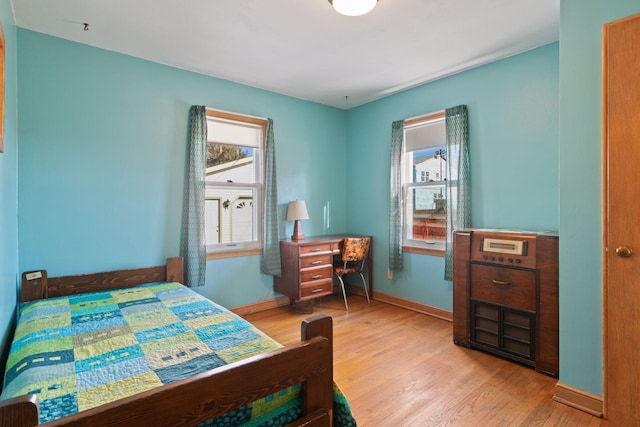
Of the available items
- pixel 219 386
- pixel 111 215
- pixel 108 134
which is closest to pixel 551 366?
pixel 219 386

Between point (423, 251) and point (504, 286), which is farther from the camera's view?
point (423, 251)

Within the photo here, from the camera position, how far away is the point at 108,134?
2.75 m

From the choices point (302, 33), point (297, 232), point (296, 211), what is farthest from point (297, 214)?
point (302, 33)

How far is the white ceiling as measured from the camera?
7.07 feet

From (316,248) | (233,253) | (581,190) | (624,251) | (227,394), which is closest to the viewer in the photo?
(227,394)

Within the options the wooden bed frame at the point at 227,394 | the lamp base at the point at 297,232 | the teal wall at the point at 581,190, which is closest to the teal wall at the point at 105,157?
the lamp base at the point at 297,232

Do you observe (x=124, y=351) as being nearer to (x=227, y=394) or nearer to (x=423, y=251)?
(x=227, y=394)

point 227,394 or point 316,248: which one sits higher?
point 316,248

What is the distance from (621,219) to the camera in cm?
169

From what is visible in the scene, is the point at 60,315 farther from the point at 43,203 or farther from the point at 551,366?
the point at 551,366

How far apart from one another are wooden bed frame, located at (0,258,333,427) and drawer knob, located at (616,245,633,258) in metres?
1.59

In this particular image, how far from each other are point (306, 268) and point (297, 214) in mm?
619

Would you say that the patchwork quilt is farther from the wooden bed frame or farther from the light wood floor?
the light wood floor

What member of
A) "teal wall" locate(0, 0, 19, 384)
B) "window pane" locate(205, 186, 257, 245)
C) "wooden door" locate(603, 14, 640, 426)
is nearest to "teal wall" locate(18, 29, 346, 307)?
"teal wall" locate(0, 0, 19, 384)
